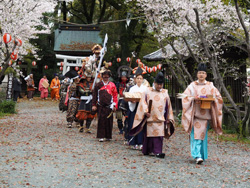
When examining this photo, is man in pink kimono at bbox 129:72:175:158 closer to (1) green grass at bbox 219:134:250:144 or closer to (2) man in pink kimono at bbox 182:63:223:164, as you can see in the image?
(2) man in pink kimono at bbox 182:63:223:164

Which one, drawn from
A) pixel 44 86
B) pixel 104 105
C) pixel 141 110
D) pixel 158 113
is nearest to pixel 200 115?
pixel 158 113

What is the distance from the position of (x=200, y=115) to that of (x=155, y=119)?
0.97 m

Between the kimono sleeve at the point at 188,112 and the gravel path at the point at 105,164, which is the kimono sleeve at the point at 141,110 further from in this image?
the kimono sleeve at the point at 188,112

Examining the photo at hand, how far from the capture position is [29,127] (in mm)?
12133

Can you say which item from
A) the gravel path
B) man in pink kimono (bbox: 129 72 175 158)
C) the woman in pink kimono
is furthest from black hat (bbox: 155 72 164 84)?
the woman in pink kimono

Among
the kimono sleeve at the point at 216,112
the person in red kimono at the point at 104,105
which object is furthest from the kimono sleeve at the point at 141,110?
the person in red kimono at the point at 104,105

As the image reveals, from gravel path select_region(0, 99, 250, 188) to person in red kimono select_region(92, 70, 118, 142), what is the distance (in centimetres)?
32

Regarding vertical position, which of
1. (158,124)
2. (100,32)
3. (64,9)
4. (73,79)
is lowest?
(158,124)

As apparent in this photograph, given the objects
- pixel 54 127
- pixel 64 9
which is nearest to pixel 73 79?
pixel 54 127

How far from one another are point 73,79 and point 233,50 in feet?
24.1

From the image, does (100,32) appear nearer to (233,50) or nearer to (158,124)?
(233,50)

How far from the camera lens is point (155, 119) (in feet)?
25.0

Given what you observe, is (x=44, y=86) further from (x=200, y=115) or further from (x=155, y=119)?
(x=200, y=115)

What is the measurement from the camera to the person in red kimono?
31.2 ft
